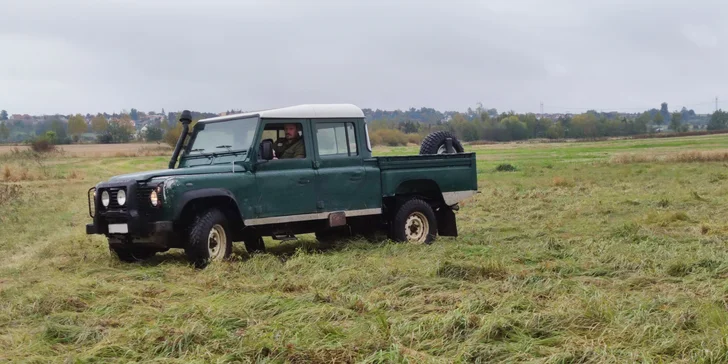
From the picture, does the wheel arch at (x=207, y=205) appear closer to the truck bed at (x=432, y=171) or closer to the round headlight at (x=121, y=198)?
the round headlight at (x=121, y=198)

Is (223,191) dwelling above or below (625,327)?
above

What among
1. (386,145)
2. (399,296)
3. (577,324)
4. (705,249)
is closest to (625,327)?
(577,324)

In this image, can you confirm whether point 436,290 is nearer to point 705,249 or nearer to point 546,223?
point 705,249

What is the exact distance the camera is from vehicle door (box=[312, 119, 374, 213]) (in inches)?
433

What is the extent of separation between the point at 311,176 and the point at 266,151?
846 millimetres

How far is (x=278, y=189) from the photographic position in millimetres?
10414

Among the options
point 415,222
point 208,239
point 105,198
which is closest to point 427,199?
point 415,222

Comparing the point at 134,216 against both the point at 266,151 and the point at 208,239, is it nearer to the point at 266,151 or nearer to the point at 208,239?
the point at 208,239

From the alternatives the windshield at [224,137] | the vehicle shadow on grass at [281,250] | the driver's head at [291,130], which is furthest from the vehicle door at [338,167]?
the windshield at [224,137]

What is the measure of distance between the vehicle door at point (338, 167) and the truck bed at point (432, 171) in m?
0.45

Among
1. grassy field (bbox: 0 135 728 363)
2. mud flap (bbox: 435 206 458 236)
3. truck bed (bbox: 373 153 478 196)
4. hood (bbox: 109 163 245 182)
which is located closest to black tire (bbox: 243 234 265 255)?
grassy field (bbox: 0 135 728 363)

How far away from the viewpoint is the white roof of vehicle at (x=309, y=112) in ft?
35.1

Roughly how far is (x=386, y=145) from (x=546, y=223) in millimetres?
69893

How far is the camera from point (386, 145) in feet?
278
